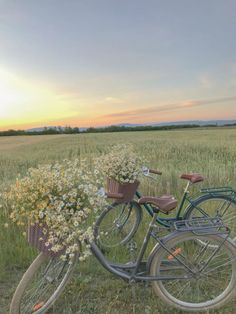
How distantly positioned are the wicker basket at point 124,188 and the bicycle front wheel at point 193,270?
760mm

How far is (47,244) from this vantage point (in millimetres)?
2100

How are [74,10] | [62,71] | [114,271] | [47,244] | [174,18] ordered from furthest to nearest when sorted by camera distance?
[62,71], [174,18], [74,10], [114,271], [47,244]

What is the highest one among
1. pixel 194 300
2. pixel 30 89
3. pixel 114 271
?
pixel 30 89

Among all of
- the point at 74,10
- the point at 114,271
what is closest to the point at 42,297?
the point at 114,271

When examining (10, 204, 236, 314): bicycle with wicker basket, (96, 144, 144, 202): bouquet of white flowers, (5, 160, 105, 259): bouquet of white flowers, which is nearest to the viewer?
(5, 160, 105, 259): bouquet of white flowers

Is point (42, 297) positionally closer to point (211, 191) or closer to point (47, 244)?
point (47, 244)

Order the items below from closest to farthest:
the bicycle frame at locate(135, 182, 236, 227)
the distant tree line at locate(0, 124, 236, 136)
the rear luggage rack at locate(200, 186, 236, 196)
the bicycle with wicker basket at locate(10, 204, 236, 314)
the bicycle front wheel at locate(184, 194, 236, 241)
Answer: the bicycle with wicker basket at locate(10, 204, 236, 314), the bicycle frame at locate(135, 182, 236, 227), the rear luggage rack at locate(200, 186, 236, 196), the bicycle front wheel at locate(184, 194, 236, 241), the distant tree line at locate(0, 124, 236, 136)

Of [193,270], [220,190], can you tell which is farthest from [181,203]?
[193,270]

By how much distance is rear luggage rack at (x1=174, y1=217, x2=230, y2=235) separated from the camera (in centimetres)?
236

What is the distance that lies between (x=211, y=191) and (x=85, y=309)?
1.67 meters

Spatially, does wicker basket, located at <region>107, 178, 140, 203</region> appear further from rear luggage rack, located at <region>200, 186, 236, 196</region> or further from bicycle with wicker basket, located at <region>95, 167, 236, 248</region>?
rear luggage rack, located at <region>200, 186, 236, 196</region>

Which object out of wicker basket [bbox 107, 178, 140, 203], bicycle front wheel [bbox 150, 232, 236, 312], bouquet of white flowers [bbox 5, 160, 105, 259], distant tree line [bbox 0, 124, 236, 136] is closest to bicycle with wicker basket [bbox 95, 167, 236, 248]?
wicker basket [bbox 107, 178, 140, 203]

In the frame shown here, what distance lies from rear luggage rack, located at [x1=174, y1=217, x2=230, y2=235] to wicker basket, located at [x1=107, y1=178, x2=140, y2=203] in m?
0.82

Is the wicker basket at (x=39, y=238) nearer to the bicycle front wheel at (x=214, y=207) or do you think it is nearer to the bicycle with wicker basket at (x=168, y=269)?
the bicycle with wicker basket at (x=168, y=269)
